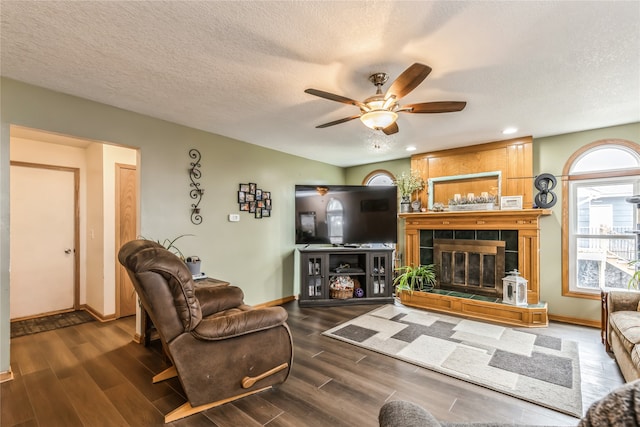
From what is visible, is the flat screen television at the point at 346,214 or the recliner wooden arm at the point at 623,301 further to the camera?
the flat screen television at the point at 346,214

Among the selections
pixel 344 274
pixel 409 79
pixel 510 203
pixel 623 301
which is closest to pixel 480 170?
pixel 510 203

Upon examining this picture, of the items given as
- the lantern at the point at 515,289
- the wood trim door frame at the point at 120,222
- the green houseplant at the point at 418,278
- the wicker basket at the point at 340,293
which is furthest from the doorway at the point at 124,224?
the lantern at the point at 515,289

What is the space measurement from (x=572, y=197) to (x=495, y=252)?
47.2 inches

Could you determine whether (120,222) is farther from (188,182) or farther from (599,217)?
(599,217)

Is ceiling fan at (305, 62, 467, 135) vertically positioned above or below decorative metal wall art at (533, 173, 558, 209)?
above

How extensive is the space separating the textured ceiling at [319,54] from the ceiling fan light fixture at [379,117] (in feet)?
1.08

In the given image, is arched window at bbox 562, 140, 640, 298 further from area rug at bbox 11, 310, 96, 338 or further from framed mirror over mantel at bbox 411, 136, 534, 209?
area rug at bbox 11, 310, 96, 338

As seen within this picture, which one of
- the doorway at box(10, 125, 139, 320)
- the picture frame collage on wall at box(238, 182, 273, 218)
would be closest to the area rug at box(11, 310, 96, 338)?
the doorway at box(10, 125, 139, 320)

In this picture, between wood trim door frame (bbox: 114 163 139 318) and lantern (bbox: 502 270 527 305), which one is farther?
wood trim door frame (bbox: 114 163 139 318)

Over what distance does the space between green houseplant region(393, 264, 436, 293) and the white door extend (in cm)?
502

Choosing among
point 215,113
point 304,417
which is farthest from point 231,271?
point 304,417

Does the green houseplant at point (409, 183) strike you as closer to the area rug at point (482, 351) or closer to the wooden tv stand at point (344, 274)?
the wooden tv stand at point (344, 274)

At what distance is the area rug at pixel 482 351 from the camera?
230 cm

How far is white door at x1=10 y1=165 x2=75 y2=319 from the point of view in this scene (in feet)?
12.8
